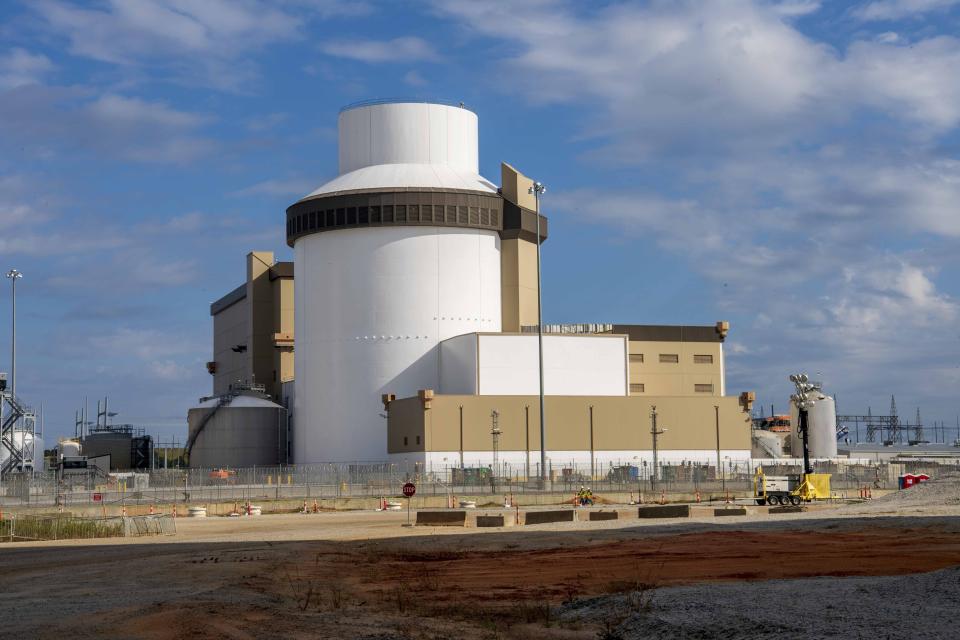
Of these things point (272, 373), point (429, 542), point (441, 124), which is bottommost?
point (429, 542)

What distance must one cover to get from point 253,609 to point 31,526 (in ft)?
103

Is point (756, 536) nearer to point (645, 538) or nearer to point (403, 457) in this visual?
point (645, 538)

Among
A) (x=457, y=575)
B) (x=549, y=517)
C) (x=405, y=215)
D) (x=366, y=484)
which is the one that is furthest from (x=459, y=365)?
(x=457, y=575)

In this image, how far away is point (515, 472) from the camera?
86812 mm

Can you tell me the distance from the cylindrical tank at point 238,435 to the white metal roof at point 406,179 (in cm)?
1910

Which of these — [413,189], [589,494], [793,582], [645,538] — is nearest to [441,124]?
[413,189]

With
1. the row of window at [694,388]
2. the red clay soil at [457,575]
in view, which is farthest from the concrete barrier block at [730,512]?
the row of window at [694,388]

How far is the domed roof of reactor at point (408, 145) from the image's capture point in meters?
102

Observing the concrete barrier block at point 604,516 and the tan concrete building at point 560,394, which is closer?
the concrete barrier block at point 604,516

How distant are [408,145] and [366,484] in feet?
132

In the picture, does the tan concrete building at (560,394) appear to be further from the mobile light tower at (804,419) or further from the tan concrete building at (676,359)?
the mobile light tower at (804,419)

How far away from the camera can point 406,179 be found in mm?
99812

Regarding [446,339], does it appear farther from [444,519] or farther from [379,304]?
[444,519]

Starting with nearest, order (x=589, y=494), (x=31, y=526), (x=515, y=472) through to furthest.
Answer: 1. (x=31, y=526)
2. (x=589, y=494)
3. (x=515, y=472)
